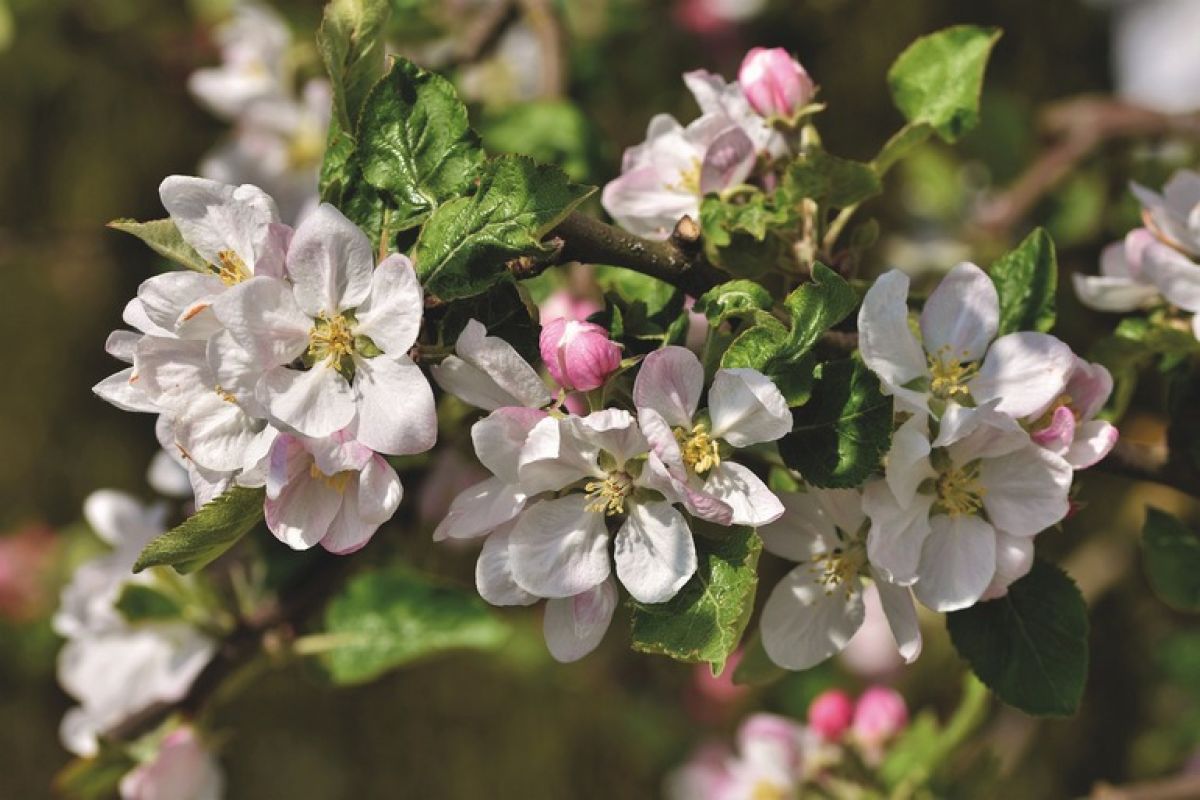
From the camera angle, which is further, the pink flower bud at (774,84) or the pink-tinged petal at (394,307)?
the pink flower bud at (774,84)

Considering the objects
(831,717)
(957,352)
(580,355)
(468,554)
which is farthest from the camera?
(468,554)

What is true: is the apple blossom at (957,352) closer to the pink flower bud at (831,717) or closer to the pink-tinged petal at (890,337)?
the pink-tinged petal at (890,337)

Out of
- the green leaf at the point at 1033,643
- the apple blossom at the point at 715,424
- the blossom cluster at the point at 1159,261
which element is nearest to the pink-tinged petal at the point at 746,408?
the apple blossom at the point at 715,424

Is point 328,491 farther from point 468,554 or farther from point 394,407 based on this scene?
point 468,554

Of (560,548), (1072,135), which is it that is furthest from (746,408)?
(1072,135)

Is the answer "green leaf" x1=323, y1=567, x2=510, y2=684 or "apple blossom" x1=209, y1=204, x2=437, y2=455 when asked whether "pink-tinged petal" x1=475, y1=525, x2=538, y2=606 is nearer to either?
"apple blossom" x1=209, y1=204, x2=437, y2=455

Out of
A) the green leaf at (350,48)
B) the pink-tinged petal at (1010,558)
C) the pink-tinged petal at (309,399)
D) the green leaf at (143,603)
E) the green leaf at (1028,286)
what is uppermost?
the green leaf at (350,48)

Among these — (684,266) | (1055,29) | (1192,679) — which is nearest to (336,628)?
(684,266)

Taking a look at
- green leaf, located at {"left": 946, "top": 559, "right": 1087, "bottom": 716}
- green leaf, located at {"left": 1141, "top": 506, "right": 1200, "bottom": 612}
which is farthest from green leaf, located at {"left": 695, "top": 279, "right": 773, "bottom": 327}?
green leaf, located at {"left": 1141, "top": 506, "right": 1200, "bottom": 612}
